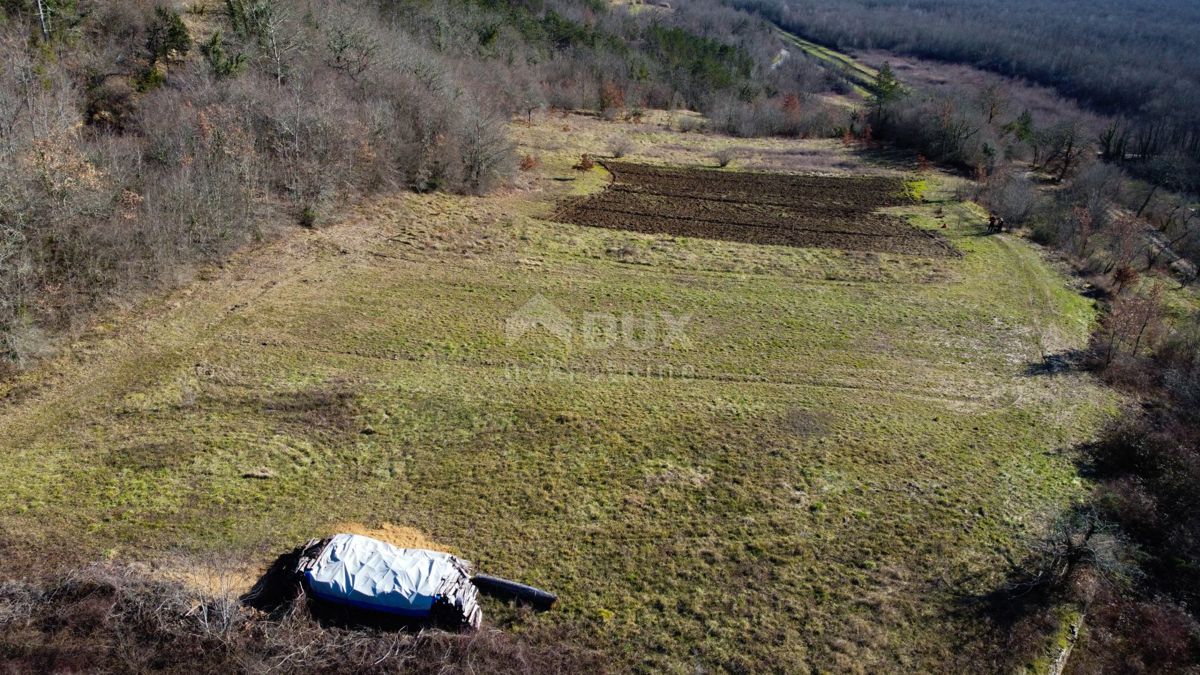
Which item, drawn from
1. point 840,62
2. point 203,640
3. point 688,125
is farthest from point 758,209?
point 840,62

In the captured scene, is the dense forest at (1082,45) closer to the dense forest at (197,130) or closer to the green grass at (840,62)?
the green grass at (840,62)

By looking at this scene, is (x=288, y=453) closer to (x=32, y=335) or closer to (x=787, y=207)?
(x=32, y=335)

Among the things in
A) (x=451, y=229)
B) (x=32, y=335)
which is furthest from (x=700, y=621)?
(x=451, y=229)

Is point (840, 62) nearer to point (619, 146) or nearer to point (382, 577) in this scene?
point (619, 146)

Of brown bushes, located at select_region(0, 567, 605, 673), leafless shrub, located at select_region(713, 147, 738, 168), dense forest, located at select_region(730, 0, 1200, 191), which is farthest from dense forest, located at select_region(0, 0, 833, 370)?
dense forest, located at select_region(730, 0, 1200, 191)

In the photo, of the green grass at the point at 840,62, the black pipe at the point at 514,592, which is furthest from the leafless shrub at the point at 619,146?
the green grass at the point at 840,62
